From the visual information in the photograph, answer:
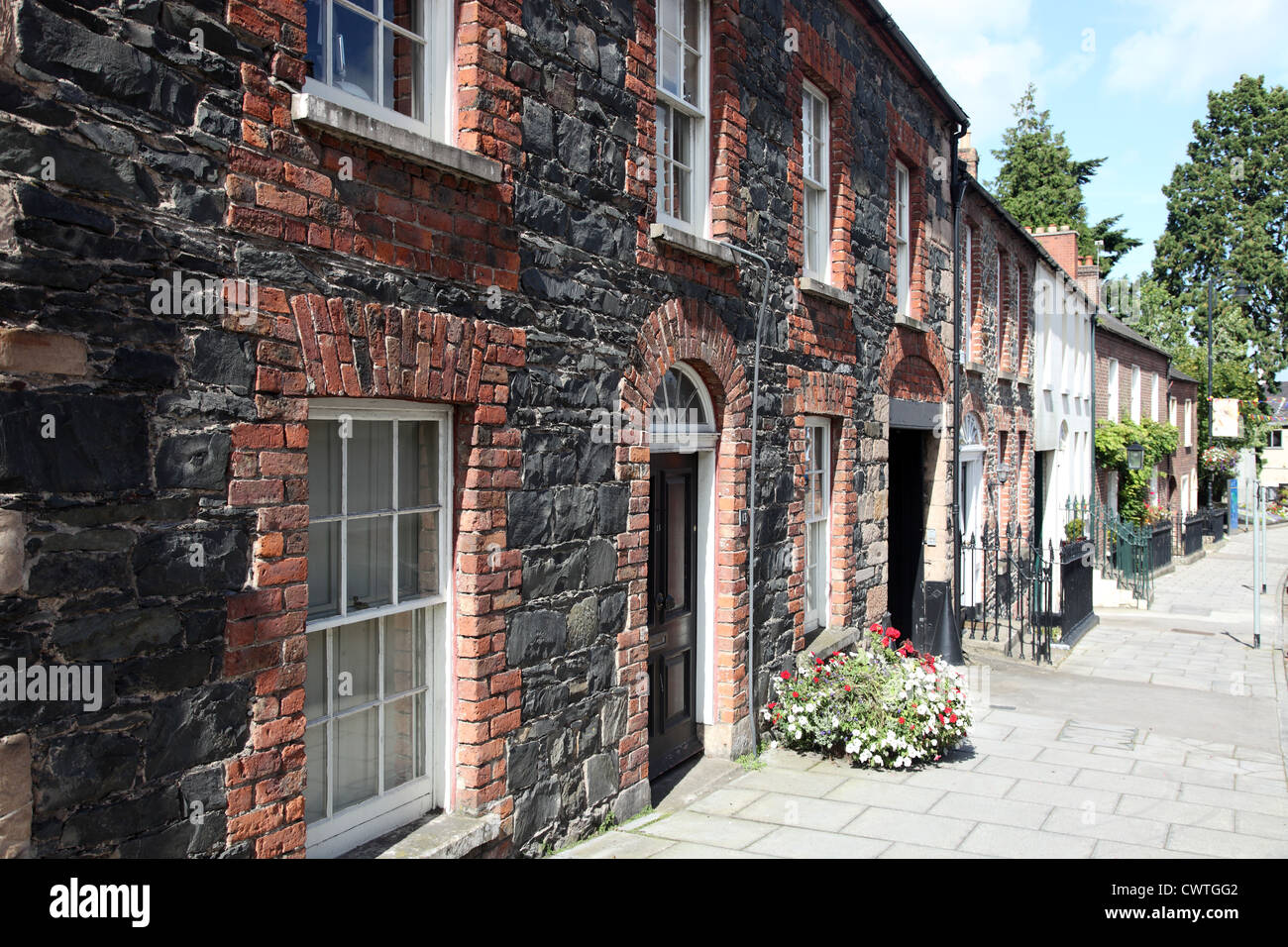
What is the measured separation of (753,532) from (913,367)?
5.30 metres

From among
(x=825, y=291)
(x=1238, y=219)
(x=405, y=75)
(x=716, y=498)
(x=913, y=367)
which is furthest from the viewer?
(x=1238, y=219)

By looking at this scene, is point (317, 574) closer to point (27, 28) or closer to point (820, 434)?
point (27, 28)

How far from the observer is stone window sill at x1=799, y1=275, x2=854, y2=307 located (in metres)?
8.80

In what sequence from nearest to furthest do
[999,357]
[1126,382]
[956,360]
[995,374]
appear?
[956,360] → [995,374] → [999,357] → [1126,382]

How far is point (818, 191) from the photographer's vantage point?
9.66 meters

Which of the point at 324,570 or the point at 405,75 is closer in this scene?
the point at 324,570


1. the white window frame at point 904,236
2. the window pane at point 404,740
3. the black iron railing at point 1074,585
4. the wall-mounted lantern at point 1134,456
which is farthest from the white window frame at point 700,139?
the wall-mounted lantern at point 1134,456

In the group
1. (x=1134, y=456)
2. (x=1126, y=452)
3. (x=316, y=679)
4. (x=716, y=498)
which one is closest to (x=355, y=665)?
(x=316, y=679)

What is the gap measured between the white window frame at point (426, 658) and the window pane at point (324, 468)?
41 millimetres

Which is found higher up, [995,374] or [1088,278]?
[1088,278]

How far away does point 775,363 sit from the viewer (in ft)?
27.6

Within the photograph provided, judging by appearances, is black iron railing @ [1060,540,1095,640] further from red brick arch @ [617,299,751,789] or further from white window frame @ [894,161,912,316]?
red brick arch @ [617,299,751,789]

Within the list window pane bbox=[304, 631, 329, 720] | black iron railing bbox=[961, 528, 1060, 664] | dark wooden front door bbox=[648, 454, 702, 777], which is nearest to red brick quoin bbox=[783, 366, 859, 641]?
dark wooden front door bbox=[648, 454, 702, 777]

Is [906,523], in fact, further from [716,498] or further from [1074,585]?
[716,498]
